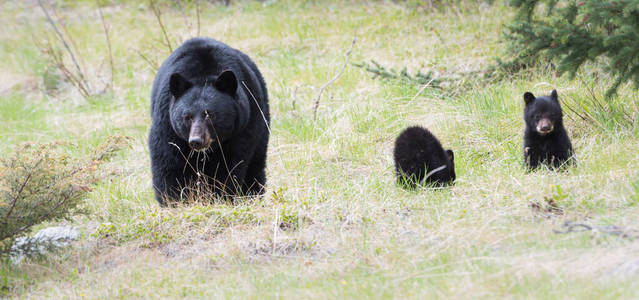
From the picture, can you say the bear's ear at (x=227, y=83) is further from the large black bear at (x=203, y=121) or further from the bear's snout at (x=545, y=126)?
the bear's snout at (x=545, y=126)

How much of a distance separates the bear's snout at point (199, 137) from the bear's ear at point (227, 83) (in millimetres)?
375

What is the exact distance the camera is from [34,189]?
4.47 m

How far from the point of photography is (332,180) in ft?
18.6

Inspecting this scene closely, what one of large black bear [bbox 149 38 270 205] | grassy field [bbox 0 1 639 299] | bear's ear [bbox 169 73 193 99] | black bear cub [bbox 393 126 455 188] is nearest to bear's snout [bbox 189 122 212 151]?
large black bear [bbox 149 38 270 205]

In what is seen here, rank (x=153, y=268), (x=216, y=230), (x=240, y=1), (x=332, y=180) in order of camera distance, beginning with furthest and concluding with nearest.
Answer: (x=240, y=1) → (x=332, y=180) → (x=216, y=230) → (x=153, y=268)

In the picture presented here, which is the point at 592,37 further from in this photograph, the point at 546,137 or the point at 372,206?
the point at 372,206

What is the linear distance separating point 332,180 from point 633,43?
2.70m

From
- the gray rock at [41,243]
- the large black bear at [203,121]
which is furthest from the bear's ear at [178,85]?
the gray rock at [41,243]

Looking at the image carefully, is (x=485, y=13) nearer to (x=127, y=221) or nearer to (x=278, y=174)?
(x=278, y=174)

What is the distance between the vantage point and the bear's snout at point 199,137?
470 centimetres

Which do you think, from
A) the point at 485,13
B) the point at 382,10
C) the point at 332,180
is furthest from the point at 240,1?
the point at 332,180

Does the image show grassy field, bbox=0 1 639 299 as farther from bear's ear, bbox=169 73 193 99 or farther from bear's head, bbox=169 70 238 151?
bear's ear, bbox=169 73 193 99

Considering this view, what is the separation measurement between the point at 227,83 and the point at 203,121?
1.21 ft

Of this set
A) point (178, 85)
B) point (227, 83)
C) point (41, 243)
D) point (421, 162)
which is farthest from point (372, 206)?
point (41, 243)
